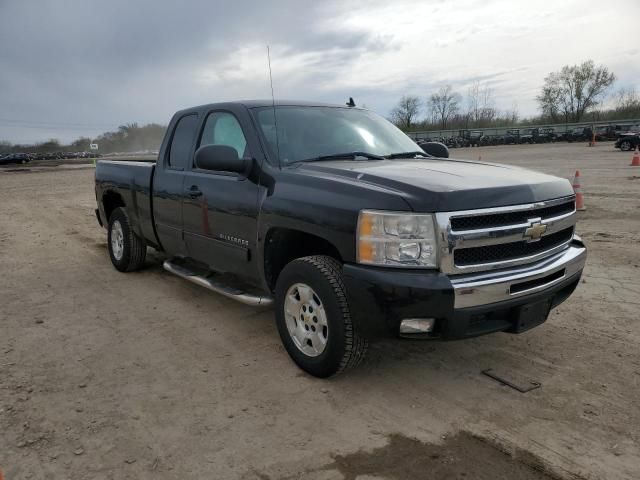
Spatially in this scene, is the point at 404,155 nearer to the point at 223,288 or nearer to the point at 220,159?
the point at 220,159

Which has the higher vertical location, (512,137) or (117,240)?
(512,137)

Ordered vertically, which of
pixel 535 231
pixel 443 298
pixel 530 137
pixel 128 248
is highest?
pixel 530 137

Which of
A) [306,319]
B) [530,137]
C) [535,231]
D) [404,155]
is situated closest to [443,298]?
[535,231]

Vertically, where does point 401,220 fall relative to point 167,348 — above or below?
above

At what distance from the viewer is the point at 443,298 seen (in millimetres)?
2779

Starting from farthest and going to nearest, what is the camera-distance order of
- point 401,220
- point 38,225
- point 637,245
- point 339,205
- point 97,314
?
point 38,225 < point 637,245 < point 97,314 < point 339,205 < point 401,220

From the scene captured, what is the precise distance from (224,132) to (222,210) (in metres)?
0.74

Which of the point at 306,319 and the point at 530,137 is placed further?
the point at 530,137

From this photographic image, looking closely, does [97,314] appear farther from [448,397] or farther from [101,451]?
[448,397]

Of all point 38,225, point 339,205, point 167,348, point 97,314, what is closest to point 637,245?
point 339,205

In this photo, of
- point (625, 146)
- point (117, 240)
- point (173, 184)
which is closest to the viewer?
point (173, 184)

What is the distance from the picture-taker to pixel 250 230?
152 inches

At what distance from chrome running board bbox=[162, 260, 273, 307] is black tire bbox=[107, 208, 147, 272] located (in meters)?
0.91

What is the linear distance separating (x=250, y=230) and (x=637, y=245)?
5533 millimetres
